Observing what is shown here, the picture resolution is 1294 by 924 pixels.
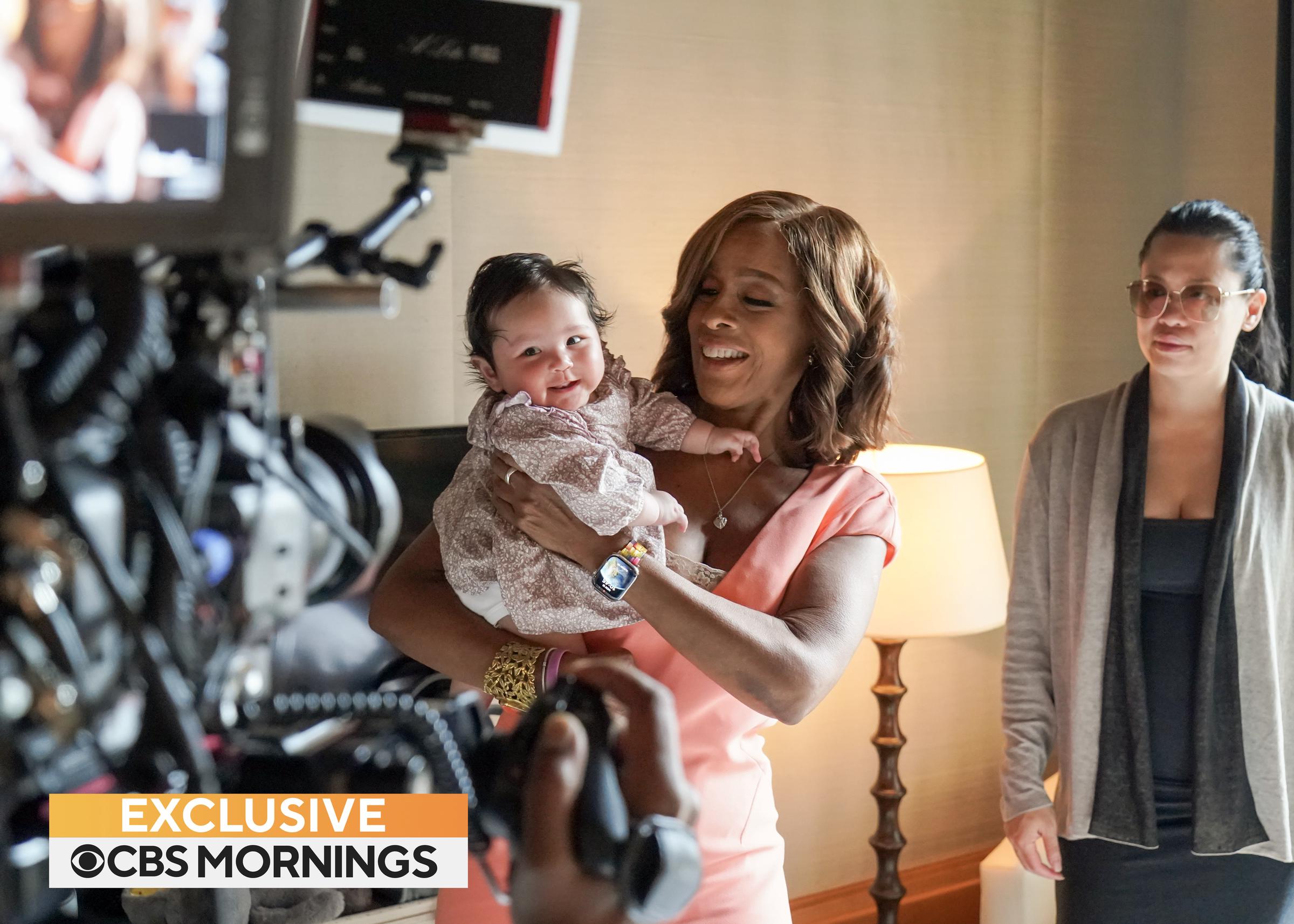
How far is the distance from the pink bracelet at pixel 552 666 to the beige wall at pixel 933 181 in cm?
Answer: 77

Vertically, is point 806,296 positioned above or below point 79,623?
above

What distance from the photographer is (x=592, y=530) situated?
1042 millimetres

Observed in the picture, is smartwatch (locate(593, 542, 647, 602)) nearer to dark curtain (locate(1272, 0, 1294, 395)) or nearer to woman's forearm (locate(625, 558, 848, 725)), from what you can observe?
woman's forearm (locate(625, 558, 848, 725))

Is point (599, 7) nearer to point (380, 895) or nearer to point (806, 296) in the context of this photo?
point (806, 296)

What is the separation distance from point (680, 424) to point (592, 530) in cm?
25

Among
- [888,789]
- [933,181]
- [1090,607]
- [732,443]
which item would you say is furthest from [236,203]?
[933,181]

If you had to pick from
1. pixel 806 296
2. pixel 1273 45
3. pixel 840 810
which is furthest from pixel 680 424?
pixel 1273 45

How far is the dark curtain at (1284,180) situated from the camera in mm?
2049

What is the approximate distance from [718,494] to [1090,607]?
2.30 feet

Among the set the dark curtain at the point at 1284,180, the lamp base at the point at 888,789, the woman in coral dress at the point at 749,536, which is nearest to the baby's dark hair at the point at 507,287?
the woman in coral dress at the point at 749,536

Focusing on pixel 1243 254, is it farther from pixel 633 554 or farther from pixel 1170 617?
pixel 633 554

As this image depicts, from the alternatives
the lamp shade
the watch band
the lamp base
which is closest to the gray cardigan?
the lamp shade

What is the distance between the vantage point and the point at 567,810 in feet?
1.88

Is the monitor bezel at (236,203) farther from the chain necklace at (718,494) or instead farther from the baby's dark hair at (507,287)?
the chain necklace at (718,494)
